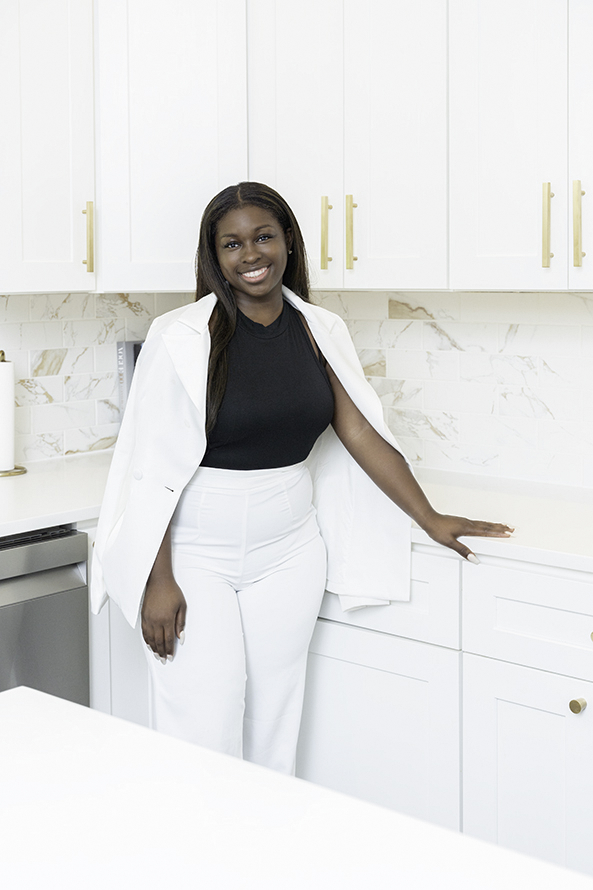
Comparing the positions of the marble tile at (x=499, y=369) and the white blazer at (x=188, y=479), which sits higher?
the marble tile at (x=499, y=369)

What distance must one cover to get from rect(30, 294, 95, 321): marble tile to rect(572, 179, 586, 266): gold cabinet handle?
4.69 feet

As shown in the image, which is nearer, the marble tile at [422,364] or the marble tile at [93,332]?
the marble tile at [422,364]

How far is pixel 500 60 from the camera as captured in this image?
200 centimetres

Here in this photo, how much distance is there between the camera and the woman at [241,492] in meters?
1.76

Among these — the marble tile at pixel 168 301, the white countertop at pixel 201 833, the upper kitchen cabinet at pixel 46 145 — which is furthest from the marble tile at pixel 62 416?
the white countertop at pixel 201 833

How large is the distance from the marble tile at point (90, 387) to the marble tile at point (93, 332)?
10cm

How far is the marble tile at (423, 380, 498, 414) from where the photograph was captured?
8.16ft

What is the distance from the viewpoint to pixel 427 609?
6.52 ft

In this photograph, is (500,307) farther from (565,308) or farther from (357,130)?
(357,130)

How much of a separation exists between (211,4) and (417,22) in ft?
1.92

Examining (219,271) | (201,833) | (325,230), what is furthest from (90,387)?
(201,833)

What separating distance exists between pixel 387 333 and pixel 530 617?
1.09m

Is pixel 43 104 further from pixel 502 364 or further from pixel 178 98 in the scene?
pixel 502 364

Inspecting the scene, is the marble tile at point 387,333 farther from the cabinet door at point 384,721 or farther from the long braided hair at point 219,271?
the cabinet door at point 384,721
